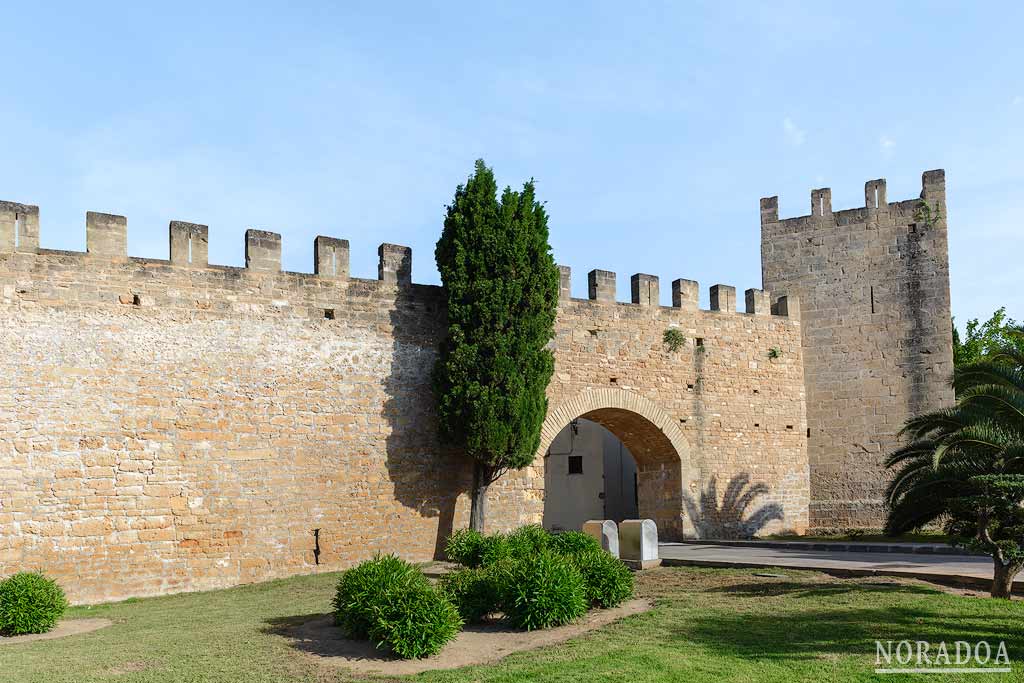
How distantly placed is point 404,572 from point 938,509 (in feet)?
18.2

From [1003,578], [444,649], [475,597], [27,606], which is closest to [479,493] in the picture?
[475,597]

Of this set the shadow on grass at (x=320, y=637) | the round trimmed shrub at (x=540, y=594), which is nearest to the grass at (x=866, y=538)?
the round trimmed shrub at (x=540, y=594)

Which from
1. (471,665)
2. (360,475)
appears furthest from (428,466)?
(471,665)

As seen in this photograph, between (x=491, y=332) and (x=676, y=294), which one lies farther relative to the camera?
(x=676, y=294)

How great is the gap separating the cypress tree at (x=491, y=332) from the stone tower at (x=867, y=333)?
6.97m

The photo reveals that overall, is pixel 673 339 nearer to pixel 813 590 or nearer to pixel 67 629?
pixel 813 590

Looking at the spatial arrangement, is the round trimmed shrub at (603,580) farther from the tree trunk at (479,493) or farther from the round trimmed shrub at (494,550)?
the tree trunk at (479,493)

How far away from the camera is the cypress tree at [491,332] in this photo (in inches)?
519

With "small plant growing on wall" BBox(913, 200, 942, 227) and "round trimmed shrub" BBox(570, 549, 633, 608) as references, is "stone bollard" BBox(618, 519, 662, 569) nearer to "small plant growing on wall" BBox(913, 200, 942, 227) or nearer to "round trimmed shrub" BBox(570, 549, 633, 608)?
"round trimmed shrub" BBox(570, 549, 633, 608)

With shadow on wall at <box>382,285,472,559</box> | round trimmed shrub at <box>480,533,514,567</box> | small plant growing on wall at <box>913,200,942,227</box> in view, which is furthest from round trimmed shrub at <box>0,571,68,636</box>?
small plant growing on wall at <box>913,200,942,227</box>

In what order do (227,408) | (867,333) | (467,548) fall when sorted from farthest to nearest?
(867,333) → (227,408) → (467,548)

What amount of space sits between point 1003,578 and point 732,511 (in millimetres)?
8259

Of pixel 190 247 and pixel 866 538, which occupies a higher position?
pixel 190 247

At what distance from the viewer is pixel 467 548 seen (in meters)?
11.5
